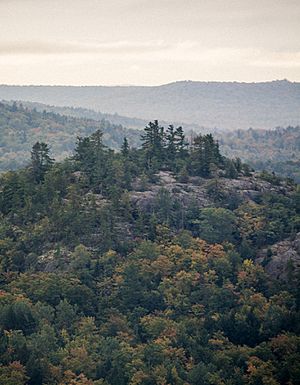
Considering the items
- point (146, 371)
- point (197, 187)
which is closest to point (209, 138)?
point (197, 187)

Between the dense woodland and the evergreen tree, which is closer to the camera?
the dense woodland

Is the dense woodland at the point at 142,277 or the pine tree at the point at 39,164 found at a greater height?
the pine tree at the point at 39,164

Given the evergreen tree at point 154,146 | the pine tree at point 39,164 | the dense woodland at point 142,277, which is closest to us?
the dense woodland at point 142,277

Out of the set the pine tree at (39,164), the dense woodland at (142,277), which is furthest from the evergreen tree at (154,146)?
the pine tree at (39,164)

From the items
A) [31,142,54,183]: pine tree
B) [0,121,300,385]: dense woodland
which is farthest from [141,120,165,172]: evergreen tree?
[31,142,54,183]: pine tree

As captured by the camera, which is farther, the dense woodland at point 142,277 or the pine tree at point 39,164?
the pine tree at point 39,164

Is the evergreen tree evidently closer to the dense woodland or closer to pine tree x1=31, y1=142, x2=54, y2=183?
the dense woodland

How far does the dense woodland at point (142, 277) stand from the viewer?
7925cm

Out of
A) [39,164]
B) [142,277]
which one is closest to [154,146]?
[39,164]

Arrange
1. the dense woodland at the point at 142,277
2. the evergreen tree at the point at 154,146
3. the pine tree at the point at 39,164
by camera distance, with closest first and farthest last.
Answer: the dense woodland at the point at 142,277 < the pine tree at the point at 39,164 < the evergreen tree at the point at 154,146

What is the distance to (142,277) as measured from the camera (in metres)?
94.9

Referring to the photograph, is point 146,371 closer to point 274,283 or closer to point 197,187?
point 274,283

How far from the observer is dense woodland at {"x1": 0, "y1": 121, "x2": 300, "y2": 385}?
79250 millimetres

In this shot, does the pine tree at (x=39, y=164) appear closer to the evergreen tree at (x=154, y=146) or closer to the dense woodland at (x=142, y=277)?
the dense woodland at (x=142, y=277)
